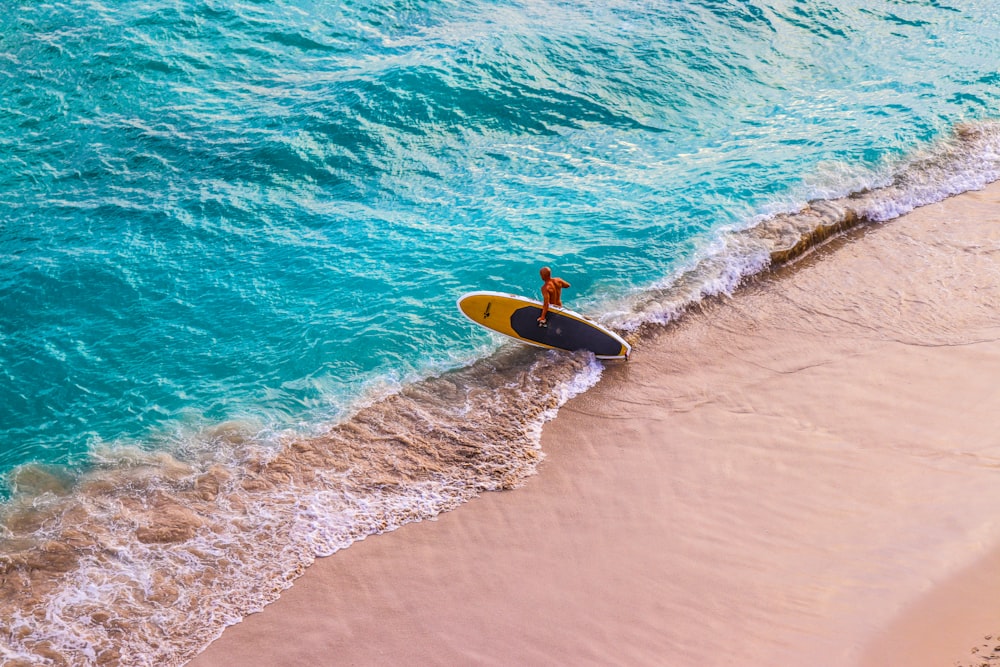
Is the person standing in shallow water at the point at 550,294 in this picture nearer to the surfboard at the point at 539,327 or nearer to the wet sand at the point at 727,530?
the surfboard at the point at 539,327

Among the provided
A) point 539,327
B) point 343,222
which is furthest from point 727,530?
point 343,222

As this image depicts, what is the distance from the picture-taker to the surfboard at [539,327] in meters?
9.74

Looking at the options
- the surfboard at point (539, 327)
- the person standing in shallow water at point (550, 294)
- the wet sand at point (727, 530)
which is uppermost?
the person standing in shallow water at point (550, 294)

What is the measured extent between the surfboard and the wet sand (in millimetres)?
408

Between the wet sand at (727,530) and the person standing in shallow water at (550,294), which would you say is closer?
the wet sand at (727,530)

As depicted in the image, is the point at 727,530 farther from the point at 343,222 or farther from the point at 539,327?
the point at 343,222

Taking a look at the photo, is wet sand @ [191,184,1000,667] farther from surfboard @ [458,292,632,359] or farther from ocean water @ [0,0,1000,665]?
ocean water @ [0,0,1000,665]

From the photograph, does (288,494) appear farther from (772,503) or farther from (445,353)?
(772,503)

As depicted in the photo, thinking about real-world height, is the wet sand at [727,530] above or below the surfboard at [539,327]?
below

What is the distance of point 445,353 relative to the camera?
33.2 feet

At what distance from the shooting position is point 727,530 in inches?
297

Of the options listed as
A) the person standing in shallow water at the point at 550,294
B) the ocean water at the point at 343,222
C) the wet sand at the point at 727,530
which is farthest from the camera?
the person standing in shallow water at the point at 550,294

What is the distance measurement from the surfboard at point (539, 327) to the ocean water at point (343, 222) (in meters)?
0.28

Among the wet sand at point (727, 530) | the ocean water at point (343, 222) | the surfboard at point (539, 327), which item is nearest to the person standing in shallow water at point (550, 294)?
the surfboard at point (539, 327)
